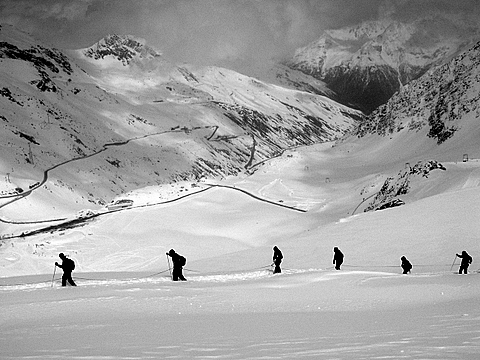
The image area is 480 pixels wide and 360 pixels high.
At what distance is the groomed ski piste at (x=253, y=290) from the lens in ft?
29.1

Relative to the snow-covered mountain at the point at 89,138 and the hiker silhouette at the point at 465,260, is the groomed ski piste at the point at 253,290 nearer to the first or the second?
the hiker silhouette at the point at 465,260

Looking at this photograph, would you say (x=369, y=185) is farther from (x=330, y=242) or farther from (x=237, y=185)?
(x=330, y=242)

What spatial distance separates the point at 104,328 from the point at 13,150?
87946 millimetres

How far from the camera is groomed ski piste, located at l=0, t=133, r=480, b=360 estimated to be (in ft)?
29.1

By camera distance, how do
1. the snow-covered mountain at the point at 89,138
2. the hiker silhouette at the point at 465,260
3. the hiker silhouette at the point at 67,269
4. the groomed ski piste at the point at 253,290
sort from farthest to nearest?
1. the snow-covered mountain at the point at 89,138
2. the hiker silhouette at the point at 465,260
3. the hiker silhouette at the point at 67,269
4. the groomed ski piste at the point at 253,290

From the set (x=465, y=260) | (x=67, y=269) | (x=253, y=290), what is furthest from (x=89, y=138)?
(x=253, y=290)

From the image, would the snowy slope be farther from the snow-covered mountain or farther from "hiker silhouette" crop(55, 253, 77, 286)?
the snow-covered mountain

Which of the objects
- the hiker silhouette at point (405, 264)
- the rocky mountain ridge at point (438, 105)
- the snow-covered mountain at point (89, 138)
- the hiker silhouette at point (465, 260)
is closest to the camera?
the hiker silhouette at point (465, 260)

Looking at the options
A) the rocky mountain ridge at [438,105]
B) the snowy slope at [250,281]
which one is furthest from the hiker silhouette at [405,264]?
the rocky mountain ridge at [438,105]

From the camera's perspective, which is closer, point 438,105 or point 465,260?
point 465,260

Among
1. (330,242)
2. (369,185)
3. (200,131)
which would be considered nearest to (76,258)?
(330,242)

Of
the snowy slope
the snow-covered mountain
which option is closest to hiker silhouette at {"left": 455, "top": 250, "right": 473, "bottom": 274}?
the snowy slope

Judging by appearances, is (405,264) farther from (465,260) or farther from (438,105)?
(438,105)

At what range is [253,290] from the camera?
61.8ft
